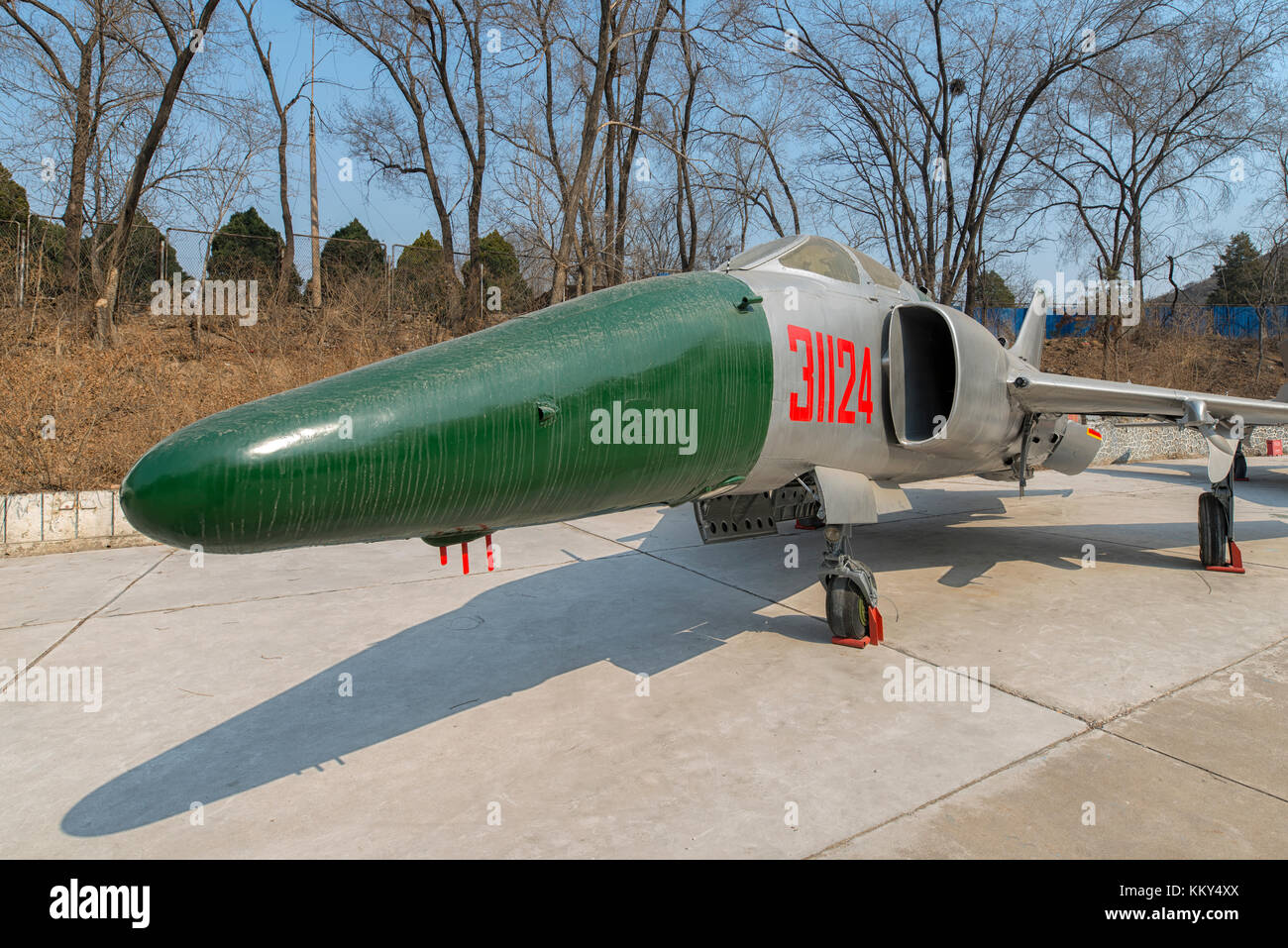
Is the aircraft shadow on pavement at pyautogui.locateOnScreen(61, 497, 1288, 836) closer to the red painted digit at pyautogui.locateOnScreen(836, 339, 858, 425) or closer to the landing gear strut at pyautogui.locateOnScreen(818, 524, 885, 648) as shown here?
the landing gear strut at pyautogui.locateOnScreen(818, 524, 885, 648)

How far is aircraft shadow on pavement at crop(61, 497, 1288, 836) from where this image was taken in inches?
131

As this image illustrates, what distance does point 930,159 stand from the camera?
866 inches

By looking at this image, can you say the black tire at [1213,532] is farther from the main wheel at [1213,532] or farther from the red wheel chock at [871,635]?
the red wheel chock at [871,635]

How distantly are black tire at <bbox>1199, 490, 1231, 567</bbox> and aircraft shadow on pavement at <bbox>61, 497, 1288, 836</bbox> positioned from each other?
0.25 metres

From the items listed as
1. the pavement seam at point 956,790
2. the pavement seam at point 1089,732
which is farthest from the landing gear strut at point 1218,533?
the pavement seam at point 956,790

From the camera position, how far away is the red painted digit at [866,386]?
4579 millimetres

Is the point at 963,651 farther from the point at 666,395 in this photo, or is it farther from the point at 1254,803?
the point at 666,395

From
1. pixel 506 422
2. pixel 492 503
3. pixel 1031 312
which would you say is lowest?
pixel 492 503

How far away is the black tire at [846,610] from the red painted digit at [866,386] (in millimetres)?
1167

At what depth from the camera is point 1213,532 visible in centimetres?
713

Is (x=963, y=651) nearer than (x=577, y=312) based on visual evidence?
No

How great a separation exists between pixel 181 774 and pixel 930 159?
2411 cm
